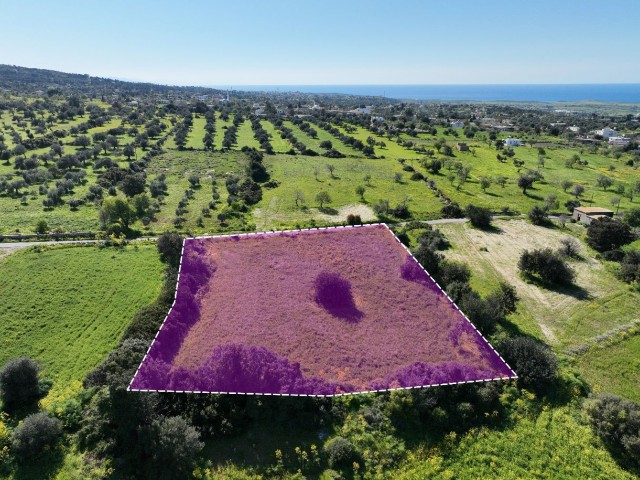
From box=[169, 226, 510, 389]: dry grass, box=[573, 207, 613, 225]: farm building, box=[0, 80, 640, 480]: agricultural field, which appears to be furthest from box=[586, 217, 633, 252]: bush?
box=[169, 226, 510, 389]: dry grass

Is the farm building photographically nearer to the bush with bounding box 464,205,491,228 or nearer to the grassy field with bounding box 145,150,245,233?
the bush with bounding box 464,205,491,228

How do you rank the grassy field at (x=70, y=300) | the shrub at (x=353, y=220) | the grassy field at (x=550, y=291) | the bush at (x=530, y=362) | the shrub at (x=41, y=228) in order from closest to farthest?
1. the bush at (x=530, y=362)
2. the grassy field at (x=70, y=300)
3. the grassy field at (x=550, y=291)
4. the shrub at (x=41, y=228)
5. the shrub at (x=353, y=220)

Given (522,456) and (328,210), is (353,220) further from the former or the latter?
(522,456)

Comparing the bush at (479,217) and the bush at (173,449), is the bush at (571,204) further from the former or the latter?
the bush at (173,449)

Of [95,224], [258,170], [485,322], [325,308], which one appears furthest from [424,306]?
[258,170]

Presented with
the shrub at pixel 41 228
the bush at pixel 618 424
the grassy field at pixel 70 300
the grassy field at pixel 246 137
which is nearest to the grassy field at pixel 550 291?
the bush at pixel 618 424

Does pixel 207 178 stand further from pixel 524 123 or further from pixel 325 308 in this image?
pixel 524 123

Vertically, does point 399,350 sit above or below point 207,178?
above
